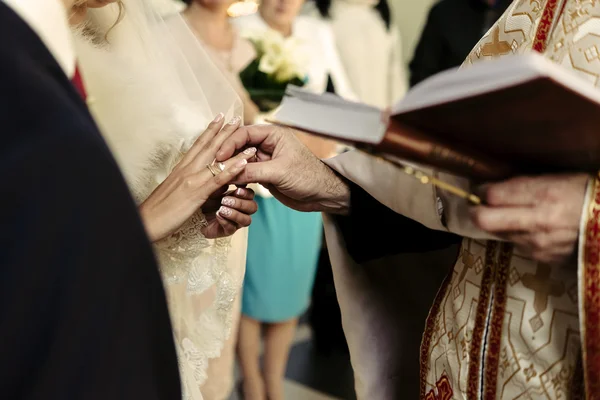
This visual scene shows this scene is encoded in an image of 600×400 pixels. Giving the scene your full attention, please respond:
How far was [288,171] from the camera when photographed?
2.95ft

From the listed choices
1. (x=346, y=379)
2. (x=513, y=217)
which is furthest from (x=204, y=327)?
(x=346, y=379)

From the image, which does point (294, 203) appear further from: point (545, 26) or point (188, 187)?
point (545, 26)

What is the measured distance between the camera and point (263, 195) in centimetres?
211

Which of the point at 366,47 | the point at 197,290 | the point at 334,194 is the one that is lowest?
the point at 366,47

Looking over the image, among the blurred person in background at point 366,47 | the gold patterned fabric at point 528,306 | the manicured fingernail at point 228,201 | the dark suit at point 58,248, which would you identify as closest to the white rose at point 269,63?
the blurred person in background at point 366,47

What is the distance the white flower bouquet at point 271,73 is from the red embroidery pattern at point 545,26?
1.33m

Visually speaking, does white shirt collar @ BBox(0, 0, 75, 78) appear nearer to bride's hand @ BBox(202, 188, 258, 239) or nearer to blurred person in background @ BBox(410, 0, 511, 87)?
bride's hand @ BBox(202, 188, 258, 239)

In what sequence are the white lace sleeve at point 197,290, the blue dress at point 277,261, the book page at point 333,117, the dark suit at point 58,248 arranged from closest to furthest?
the dark suit at point 58,248, the book page at point 333,117, the white lace sleeve at point 197,290, the blue dress at point 277,261

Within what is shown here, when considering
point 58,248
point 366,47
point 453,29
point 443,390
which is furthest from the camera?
point 366,47

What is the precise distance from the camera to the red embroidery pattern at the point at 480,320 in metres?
0.78

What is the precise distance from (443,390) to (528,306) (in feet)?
0.59

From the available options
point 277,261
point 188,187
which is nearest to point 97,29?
point 188,187

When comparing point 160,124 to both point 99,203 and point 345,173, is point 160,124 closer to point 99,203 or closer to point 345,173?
point 345,173

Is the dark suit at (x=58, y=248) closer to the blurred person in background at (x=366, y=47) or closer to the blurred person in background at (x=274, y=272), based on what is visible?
the blurred person in background at (x=274, y=272)
